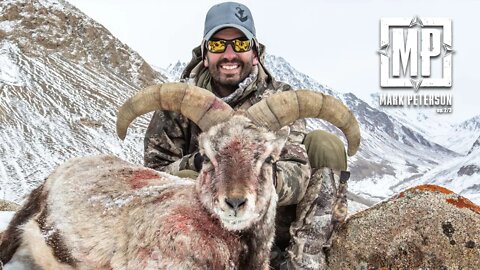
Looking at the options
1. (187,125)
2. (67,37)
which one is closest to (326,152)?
(187,125)

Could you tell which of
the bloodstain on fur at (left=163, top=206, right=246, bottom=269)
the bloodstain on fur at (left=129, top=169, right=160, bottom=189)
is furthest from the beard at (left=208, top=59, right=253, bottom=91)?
the bloodstain on fur at (left=163, top=206, right=246, bottom=269)

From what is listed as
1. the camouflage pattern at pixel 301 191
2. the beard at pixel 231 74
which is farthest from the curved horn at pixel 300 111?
the beard at pixel 231 74

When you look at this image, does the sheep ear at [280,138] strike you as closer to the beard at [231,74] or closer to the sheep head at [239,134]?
the sheep head at [239,134]

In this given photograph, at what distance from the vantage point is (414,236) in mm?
9133

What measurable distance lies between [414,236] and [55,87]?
14144 cm

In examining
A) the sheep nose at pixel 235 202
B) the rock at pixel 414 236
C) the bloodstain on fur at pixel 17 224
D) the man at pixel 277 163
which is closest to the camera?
the sheep nose at pixel 235 202

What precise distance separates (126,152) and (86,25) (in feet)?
303

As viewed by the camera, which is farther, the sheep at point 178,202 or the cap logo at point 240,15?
the cap logo at point 240,15

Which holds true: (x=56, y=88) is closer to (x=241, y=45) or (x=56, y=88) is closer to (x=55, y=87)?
(x=55, y=87)

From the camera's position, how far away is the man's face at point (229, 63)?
1011cm

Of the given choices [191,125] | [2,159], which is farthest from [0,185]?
[191,125]

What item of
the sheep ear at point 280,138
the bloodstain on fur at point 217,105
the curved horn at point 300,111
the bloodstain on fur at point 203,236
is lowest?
the bloodstain on fur at point 203,236

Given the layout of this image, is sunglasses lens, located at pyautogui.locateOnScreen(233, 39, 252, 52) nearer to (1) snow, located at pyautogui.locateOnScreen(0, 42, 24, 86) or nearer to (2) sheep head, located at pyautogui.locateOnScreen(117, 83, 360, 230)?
(2) sheep head, located at pyautogui.locateOnScreen(117, 83, 360, 230)

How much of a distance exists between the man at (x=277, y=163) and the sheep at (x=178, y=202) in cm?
61
